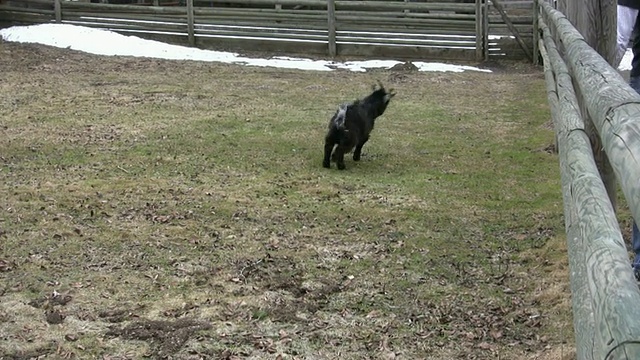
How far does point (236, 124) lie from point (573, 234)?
828cm

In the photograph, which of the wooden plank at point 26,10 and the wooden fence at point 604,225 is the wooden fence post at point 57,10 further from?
the wooden fence at point 604,225

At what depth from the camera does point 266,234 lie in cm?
634

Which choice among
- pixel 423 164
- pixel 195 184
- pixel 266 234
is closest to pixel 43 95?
pixel 195 184

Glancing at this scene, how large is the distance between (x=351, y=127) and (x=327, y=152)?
1.20ft

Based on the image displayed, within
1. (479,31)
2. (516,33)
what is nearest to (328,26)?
(479,31)

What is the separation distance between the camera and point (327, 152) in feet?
27.7

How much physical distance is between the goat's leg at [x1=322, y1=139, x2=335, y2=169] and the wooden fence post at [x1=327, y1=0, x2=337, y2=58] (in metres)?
10.1

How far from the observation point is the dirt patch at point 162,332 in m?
4.39

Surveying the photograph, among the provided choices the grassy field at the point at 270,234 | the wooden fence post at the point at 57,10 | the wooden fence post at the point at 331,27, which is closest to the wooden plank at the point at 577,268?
the grassy field at the point at 270,234

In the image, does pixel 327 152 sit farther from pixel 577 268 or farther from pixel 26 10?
pixel 26 10

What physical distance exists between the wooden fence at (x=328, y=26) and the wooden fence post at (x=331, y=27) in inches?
0.9

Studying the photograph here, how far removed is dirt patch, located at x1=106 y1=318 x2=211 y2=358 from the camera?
4387mm

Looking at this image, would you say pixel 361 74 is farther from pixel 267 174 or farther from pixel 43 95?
pixel 267 174

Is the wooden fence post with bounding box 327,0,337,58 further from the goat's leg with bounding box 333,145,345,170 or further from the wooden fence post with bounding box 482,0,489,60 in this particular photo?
the goat's leg with bounding box 333,145,345,170
